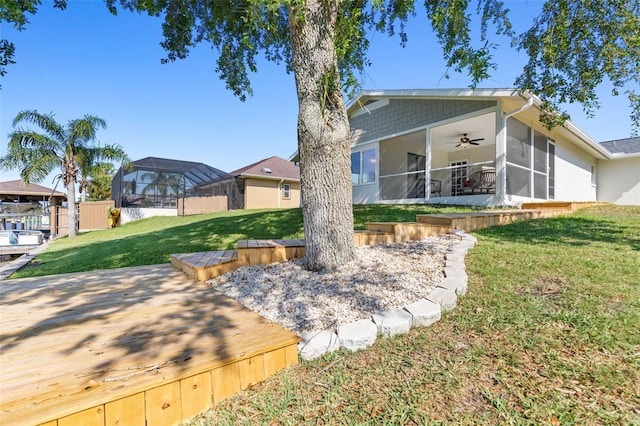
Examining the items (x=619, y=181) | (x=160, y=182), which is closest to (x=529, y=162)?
(x=619, y=181)

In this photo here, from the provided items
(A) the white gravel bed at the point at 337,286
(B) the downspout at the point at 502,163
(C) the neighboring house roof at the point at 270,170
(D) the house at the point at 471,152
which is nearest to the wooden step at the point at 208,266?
(A) the white gravel bed at the point at 337,286

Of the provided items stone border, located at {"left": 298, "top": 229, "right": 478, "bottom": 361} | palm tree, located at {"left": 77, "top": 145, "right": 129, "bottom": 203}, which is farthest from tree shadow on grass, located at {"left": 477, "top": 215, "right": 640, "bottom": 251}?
palm tree, located at {"left": 77, "top": 145, "right": 129, "bottom": 203}

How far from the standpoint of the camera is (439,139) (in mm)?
11305

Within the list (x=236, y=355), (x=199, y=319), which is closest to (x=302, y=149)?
(x=199, y=319)

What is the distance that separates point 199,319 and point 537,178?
11.5m

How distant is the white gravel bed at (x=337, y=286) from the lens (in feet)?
7.66

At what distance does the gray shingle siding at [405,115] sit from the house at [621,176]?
10880 mm

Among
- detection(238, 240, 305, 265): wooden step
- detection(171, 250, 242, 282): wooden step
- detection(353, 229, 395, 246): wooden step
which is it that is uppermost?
detection(353, 229, 395, 246): wooden step

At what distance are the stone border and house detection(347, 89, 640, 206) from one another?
6857mm

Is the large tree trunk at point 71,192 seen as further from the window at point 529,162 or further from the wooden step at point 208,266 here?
the window at point 529,162

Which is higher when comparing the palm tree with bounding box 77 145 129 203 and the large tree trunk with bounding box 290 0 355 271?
the palm tree with bounding box 77 145 129 203

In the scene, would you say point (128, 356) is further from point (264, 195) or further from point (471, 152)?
point (264, 195)

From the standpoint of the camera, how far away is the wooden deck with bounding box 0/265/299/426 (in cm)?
129

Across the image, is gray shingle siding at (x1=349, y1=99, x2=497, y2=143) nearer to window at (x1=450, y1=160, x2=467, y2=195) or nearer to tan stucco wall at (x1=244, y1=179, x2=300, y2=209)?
window at (x1=450, y1=160, x2=467, y2=195)
